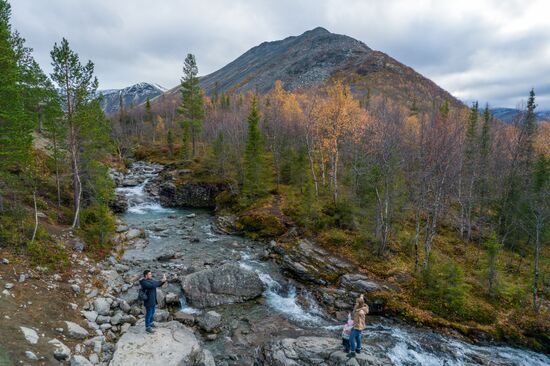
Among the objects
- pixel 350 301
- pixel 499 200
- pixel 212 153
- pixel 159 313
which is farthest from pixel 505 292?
pixel 212 153

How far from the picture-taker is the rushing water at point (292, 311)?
1552 centimetres

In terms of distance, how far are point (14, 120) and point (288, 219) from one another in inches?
939

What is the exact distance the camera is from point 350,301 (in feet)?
65.8

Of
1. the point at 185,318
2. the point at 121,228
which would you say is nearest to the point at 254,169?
the point at 121,228

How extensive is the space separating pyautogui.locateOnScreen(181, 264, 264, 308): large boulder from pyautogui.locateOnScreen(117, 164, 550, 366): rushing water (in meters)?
0.65

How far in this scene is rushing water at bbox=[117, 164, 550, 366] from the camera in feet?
50.9

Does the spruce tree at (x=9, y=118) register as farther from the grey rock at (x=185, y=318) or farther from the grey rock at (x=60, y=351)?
the grey rock at (x=185, y=318)

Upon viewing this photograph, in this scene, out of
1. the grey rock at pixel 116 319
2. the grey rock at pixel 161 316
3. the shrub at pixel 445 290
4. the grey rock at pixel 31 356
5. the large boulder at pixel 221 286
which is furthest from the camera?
the large boulder at pixel 221 286

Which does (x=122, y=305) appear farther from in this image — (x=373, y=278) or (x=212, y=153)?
(x=212, y=153)

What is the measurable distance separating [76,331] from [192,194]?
109 feet

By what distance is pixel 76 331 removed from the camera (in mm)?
13008

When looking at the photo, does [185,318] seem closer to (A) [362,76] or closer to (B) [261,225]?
(B) [261,225]

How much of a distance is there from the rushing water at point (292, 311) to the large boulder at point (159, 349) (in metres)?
2.15

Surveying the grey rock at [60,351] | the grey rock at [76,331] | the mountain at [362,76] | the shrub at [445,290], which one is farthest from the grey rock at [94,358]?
the mountain at [362,76]
